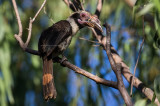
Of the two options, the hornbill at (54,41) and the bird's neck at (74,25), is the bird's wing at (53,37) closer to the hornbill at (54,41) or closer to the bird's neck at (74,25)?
the hornbill at (54,41)

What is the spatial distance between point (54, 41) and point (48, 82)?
1.52 ft

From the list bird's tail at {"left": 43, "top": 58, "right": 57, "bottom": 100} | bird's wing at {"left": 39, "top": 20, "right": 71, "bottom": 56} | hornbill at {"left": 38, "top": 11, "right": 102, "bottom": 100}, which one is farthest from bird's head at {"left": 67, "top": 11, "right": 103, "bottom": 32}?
bird's tail at {"left": 43, "top": 58, "right": 57, "bottom": 100}

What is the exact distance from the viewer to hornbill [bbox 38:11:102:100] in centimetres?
311

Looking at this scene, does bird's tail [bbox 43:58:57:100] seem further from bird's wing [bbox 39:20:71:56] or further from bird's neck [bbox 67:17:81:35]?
bird's neck [bbox 67:17:81:35]

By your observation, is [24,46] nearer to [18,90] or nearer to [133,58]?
[133,58]

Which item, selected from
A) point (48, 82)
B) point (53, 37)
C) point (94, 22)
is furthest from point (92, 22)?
point (48, 82)

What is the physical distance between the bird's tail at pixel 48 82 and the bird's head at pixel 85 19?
63 cm

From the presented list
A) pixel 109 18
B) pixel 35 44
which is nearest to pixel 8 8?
pixel 35 44

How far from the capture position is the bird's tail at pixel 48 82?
9.76ft

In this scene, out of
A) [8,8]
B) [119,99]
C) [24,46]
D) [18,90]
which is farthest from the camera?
[18,90]

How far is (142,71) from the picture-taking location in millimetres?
4277

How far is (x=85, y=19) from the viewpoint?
11.9 feet

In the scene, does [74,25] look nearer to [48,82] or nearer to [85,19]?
[85,19]

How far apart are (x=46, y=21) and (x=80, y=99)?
4.95 ft
